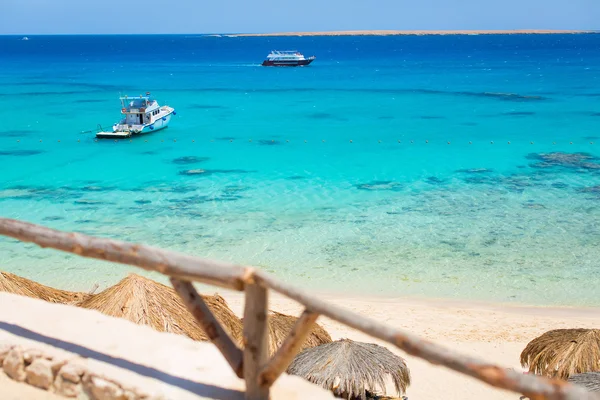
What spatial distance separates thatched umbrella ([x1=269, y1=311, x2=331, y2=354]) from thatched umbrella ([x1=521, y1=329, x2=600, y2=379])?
7.56 ft

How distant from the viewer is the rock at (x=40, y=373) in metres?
4.34

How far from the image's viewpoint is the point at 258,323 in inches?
142

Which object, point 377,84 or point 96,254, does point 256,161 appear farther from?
point 377,84

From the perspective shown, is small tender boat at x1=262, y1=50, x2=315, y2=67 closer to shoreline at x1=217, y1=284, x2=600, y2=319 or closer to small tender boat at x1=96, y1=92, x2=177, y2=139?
small tender boat at x1=96, y1=92, x2=177, y2=139

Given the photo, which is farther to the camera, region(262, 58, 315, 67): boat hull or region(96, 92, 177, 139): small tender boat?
region(262, 58, 315, 67): boat hull

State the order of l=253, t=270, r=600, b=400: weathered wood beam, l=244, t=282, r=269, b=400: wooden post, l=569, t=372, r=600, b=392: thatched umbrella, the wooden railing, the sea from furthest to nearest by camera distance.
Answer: the sea, l=569, t=372, r=600, b=392: thatched umbrella, l=244, t=282, r=269, b=400: wooden post, the wooden railing, l=253, t=270, r=600, b=400: weathered wood beam

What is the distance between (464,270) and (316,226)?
388 cm

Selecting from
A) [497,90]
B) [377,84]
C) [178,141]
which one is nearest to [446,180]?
[178,141]

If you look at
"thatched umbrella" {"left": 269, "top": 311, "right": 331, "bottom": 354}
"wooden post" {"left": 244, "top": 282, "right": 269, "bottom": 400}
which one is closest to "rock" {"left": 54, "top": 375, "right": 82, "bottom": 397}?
"wooden post" {"left": 244, "top": 282, "right": 269, "bottom": 400}

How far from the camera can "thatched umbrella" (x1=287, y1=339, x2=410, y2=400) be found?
6477mm

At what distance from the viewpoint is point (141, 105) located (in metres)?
28.8

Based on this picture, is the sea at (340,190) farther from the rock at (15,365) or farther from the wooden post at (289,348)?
the wooden post at (289,348)

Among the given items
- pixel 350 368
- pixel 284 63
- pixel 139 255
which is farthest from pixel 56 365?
pixel 284 63

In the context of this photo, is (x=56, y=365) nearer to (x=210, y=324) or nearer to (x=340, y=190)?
(x=210, y=324)
